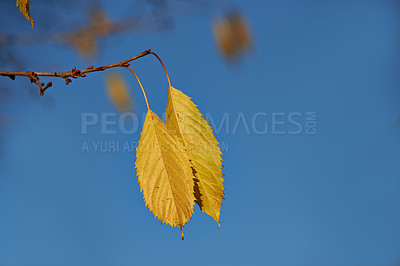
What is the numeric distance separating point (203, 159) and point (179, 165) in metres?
0.06

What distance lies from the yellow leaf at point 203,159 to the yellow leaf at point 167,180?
0.10 ft

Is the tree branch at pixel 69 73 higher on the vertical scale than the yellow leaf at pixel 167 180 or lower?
higher

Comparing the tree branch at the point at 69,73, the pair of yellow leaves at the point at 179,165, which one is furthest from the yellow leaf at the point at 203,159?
the tree branch at the point at 69,73

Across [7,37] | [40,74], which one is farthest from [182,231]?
[7,37]

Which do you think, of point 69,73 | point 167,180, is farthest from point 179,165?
point 69,73

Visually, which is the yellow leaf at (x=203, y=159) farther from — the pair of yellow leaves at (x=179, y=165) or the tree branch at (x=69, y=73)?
the tree branch at (x=69, y=73)

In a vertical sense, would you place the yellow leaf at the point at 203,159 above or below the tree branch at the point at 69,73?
below

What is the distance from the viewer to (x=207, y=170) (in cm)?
70

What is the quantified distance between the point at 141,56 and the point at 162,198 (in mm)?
282

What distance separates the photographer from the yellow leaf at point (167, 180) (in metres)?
0.66

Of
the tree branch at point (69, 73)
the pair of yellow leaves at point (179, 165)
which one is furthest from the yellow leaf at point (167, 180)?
the tree branch at point (69, 73)

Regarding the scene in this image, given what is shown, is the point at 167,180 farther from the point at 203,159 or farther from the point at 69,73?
the point at 69,73

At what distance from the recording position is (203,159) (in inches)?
27.4

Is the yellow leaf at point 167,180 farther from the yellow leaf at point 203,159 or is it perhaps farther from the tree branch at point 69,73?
the tree branch at point 69,73
